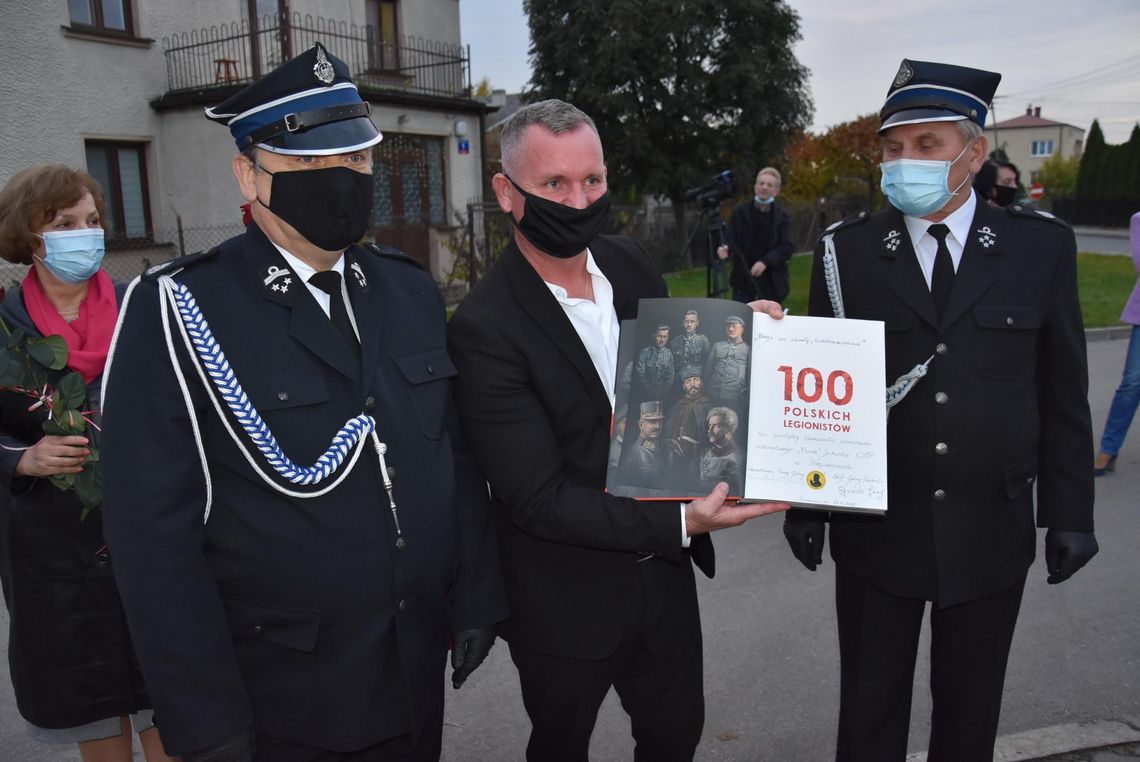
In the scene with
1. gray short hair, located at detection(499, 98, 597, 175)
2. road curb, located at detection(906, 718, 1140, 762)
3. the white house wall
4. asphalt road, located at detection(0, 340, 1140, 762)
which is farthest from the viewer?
the white house wall

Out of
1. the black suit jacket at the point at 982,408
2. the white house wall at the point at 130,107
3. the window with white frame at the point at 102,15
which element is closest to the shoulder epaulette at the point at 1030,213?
the black suit jacket at the point at 982,408

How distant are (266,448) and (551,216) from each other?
938mm

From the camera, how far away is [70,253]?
299cm

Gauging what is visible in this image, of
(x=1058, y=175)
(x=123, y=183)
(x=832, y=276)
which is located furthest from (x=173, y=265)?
(x=1058, y=175)

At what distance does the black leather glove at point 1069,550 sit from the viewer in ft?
8.59

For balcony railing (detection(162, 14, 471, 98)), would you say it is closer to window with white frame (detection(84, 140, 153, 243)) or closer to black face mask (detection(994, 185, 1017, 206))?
window with white frame (detection(84, 140, 153, 243))

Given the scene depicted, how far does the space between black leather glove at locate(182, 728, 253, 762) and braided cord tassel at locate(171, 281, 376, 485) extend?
56cm

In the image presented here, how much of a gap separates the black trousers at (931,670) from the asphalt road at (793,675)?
2.09 ft

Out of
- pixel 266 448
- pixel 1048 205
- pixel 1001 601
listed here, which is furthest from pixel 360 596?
pixel 1048 205

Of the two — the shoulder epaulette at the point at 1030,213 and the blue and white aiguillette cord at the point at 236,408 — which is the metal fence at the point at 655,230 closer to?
the blue and white aiguillette cord at the point at 236,408

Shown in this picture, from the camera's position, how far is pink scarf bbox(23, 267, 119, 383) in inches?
114

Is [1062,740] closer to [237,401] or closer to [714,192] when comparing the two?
[237,401]

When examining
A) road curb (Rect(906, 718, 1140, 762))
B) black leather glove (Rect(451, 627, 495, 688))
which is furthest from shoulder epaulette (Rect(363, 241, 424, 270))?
road curb (Rect(906, 718, 1140, 762))

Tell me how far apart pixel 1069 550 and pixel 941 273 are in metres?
0.91
